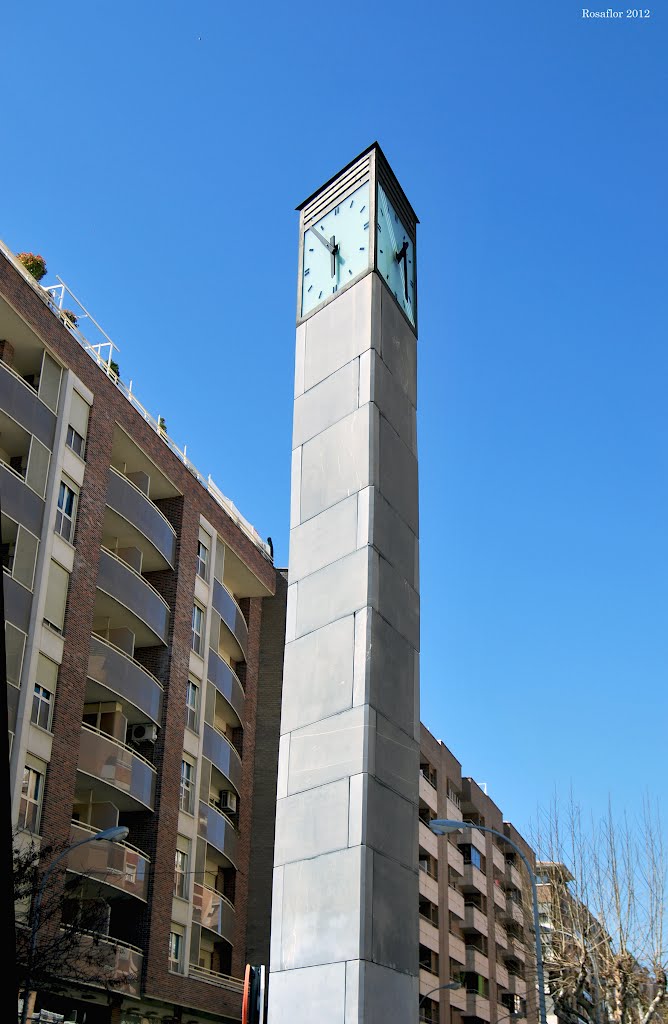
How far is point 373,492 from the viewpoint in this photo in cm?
1353

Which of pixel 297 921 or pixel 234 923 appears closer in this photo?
pixel 297 921

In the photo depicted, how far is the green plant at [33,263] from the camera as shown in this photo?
3697cm

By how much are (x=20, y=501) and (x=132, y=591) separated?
6291mm

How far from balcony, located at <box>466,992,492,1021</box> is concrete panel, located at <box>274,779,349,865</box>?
53.8m

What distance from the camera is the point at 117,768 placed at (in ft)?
115

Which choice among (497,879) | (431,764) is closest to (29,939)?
(431,764)

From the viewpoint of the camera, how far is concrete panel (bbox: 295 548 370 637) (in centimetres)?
1307

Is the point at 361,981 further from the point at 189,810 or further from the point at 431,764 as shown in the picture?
the point at 431,764

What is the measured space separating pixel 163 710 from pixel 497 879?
40.1 metres

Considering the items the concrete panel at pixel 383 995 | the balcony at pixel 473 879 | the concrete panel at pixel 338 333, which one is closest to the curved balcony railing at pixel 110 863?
the concrete panel at pixel 338 333

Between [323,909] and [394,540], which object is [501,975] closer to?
[394,540]

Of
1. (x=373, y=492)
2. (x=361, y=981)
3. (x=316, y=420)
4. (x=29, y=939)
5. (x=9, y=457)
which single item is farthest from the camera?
(x=9, y=457)

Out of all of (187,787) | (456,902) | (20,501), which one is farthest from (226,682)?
(456,902)

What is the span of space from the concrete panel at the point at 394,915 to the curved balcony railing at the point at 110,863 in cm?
2169
